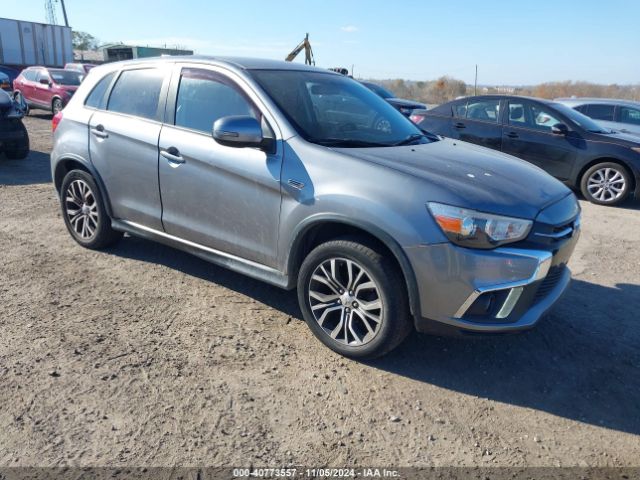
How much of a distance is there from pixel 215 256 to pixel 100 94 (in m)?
2.05

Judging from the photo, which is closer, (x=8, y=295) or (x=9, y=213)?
(x=8, y=295)

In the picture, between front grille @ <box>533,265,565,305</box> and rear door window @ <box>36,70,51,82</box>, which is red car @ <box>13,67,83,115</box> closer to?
rear door window @ <box>36,70,51,82</box>

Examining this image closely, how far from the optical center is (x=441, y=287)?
9.59ft

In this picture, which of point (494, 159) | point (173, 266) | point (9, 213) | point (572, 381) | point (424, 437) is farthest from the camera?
point (9, 213)

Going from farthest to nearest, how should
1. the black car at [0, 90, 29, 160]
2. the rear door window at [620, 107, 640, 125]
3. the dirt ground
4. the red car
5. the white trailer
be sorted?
1. the white trailer
2. the red car
3. the rear door window at [620, 107, 640, 125]
4. the black car at [0, 90, 29, 160]
5. the dirt ground

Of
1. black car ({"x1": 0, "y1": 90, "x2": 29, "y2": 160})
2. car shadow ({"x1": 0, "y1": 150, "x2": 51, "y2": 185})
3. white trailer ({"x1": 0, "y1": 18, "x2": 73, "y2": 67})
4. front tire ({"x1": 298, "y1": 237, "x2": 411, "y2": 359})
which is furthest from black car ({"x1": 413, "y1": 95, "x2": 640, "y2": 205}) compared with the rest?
white trailer ({"x1": 0, "y1": 18, "x2": 73, "y2": 67})

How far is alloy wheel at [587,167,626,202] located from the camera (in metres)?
7.91

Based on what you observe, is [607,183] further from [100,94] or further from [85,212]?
[85,212]

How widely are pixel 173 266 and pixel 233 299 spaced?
96 cm

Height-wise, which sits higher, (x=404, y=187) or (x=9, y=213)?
(x=404, y=187)

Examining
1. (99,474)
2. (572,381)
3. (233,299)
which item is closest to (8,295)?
(233,299)

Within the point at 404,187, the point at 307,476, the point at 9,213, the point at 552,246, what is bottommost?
the point at 307,476

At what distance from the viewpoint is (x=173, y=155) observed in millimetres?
3986

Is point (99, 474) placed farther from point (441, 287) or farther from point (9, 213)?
point (9, 213)
